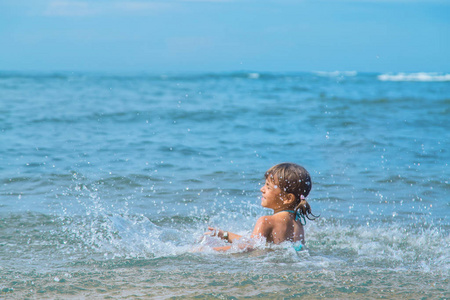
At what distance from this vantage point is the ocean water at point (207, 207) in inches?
131

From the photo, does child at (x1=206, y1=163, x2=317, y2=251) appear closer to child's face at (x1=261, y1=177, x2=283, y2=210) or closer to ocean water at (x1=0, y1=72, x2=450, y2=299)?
child's face at (x1=261, y1=177, x2=283, y2=210)

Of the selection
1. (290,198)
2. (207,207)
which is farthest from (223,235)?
(207,207)

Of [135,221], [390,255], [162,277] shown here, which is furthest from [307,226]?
[162,277]

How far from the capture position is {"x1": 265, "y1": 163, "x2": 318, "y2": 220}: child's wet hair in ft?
13.1

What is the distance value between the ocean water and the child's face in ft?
1.18

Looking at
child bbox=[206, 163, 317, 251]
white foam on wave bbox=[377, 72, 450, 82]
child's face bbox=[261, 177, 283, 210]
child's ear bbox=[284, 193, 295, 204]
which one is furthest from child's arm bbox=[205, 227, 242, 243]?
white foam on wave bbox=[377, 72, 450, 82]

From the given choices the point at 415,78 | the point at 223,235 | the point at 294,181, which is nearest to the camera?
the point at 294,181

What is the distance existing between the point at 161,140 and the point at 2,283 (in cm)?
665

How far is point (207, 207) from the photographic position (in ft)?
18.4

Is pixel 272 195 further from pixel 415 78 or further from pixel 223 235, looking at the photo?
pixel 415 78

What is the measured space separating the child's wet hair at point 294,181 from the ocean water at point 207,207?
0.40m

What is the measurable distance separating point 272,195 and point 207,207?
66.0 inches

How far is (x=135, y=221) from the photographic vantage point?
4.83 m

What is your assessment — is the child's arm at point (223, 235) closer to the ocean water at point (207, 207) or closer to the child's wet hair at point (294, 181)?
the ocean water at point (207, 207)
